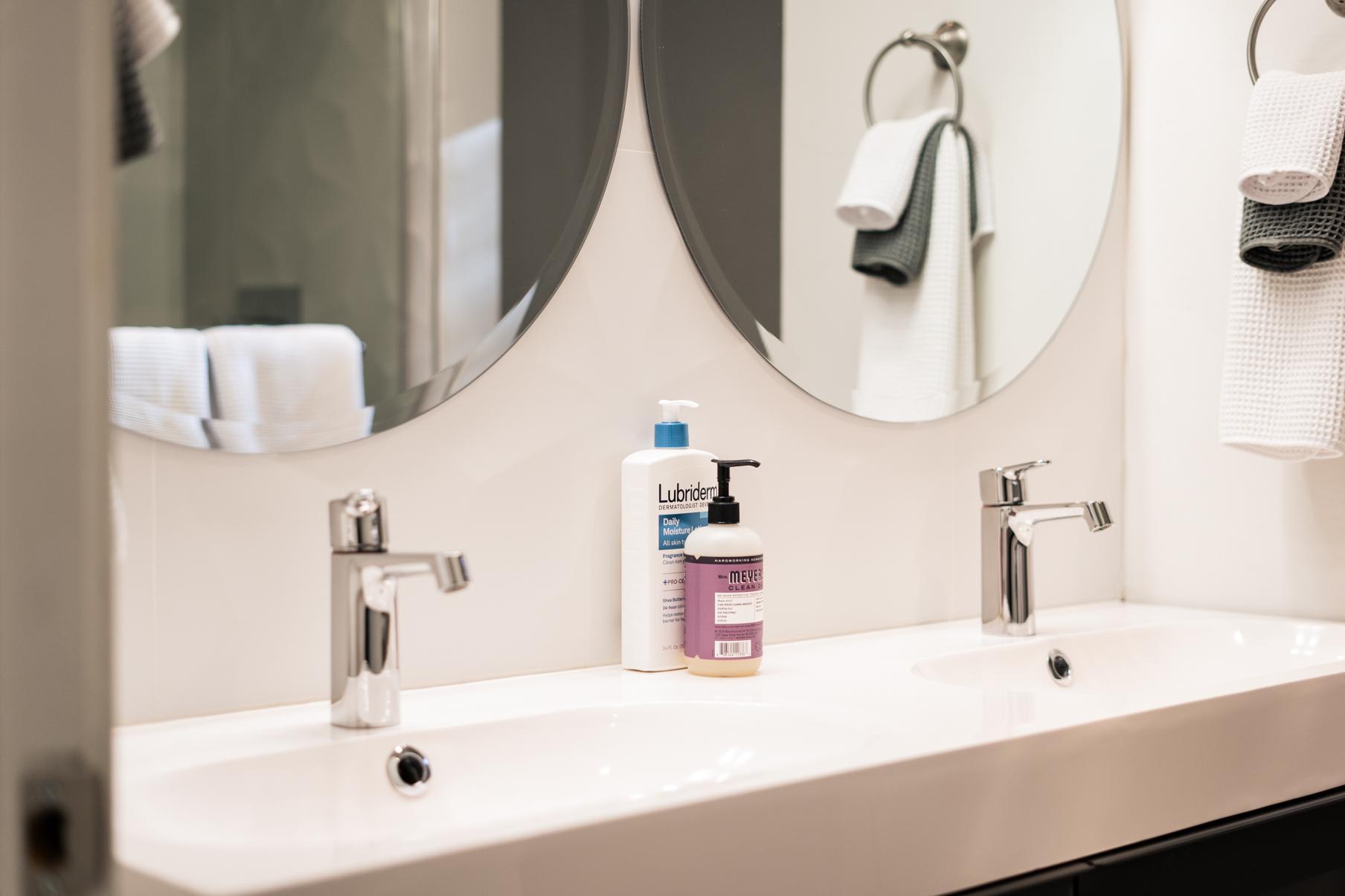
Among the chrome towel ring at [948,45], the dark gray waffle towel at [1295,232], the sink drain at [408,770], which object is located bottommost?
the sink drain at [408,770]

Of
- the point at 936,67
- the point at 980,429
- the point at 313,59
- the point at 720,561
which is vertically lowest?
the point at 720,561

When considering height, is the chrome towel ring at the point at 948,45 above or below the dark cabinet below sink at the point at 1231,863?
above

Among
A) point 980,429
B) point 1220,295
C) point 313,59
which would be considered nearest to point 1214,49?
point 1220,295

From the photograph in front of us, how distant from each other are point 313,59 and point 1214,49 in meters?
1.05

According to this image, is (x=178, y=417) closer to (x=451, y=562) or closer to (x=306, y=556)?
(x=306, y=556)

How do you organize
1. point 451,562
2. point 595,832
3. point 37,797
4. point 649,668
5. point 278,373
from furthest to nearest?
point 649,668 → point 278,373 → point 451,562 → point 595,832 → point 37,797

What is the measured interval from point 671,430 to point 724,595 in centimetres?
15

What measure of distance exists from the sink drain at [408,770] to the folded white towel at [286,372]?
262 millimetres

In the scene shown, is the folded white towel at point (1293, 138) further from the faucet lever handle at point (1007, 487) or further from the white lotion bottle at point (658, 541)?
the white lotion bottle at point (658, 541)

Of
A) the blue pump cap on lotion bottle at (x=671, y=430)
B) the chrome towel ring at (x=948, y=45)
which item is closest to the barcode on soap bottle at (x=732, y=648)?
the blue pump cap on lotion bottle at (x=671, y=430)

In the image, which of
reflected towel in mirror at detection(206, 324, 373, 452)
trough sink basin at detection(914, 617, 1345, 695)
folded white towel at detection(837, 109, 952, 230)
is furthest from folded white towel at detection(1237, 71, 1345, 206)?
reflected towel in mirror at detection(206, 324, 373, 452)

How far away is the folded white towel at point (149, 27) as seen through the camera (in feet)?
2.34

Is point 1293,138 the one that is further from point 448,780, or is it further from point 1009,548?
point 448,780

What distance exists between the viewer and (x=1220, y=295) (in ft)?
4.35
